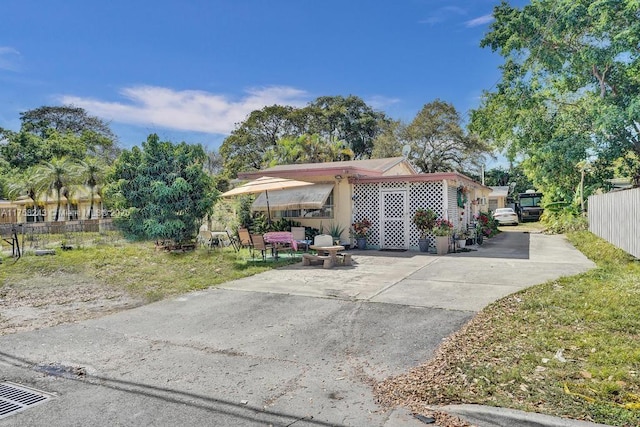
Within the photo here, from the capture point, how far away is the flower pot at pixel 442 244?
13.9 meters

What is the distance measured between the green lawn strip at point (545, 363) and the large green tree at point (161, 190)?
41.8 feet

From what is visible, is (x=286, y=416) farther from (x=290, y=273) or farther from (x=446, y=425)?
(x=290, y=273)

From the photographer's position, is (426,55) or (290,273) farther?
(426,55)

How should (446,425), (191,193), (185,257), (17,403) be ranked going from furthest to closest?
(191,193), (185,257), (17,403), (446,425)

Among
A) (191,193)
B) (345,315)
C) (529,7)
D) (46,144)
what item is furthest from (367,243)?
(46,144)

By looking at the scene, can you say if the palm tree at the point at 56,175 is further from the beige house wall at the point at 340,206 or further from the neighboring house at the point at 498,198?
the neighboring house at the point at 498,198

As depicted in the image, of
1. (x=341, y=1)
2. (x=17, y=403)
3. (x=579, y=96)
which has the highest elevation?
(x=341, y=1)

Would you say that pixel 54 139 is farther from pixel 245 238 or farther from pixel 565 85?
pixel 565 85

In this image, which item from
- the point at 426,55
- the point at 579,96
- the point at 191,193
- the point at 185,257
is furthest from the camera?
the point at 426,55

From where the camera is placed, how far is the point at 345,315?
6.48 m

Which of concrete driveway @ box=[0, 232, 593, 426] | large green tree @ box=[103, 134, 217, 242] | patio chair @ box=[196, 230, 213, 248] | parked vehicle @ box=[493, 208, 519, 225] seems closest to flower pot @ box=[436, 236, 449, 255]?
concrete driveway @ box=[0, 232, 593, 426]

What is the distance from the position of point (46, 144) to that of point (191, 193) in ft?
113

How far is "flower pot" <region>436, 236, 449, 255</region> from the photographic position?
13883mm

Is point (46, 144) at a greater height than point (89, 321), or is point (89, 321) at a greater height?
point (46, 144)
